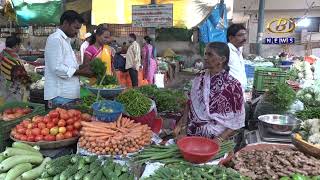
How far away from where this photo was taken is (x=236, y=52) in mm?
4688

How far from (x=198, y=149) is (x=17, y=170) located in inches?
61.1

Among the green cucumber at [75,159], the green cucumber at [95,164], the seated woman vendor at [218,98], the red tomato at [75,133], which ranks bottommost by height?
the green cucumber at [95,164]

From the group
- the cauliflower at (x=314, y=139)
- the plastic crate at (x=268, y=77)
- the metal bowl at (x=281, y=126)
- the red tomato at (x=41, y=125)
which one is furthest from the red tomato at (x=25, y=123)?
the plastic crate at (x=268, y=77)

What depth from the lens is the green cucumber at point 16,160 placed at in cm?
285

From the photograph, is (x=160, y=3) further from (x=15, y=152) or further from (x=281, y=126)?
(x=15, y=152)

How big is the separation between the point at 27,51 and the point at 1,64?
312 inches

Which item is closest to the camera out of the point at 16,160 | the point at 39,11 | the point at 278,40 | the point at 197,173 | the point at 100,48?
the point at 197,173

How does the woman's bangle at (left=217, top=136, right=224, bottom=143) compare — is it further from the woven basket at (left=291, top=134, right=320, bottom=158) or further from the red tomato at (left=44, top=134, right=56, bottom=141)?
the red tomato at (left=44, top=134, right=56, bottom=141)

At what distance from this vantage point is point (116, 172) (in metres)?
2.71

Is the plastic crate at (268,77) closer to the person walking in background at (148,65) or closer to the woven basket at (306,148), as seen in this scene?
the woven basket at (306,148)

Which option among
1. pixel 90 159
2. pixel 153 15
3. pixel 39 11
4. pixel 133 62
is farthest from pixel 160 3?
A: pixel 133 62

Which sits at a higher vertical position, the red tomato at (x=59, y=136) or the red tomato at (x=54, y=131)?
the red tomato at (x=54, y=131)

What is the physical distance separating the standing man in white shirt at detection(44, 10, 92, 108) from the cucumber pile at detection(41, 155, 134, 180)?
1562 millimetres

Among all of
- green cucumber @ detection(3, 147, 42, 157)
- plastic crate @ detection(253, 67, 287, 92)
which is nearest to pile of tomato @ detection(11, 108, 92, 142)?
green cucumber @ detection(3, 147, 42, 157)
